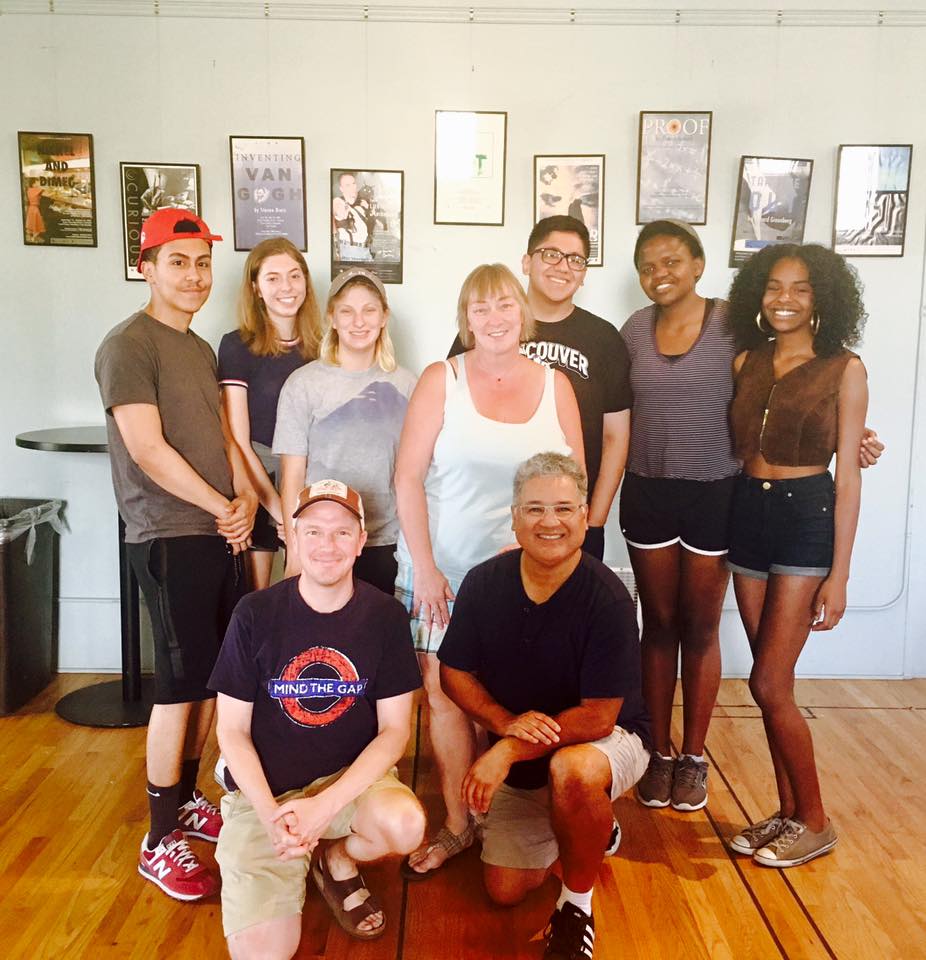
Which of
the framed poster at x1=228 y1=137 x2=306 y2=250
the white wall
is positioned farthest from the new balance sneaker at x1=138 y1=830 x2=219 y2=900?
the framed poster at x1=228 y1=137 x2=306 y2=250

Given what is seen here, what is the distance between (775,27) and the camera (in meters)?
3.28

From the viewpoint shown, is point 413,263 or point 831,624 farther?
point 413,263

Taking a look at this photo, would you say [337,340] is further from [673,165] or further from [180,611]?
[673,165]

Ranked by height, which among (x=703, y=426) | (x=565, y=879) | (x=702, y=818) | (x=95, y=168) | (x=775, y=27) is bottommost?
(x=702, y=818)

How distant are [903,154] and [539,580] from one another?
96.7 inches

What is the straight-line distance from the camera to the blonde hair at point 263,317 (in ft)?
8.46

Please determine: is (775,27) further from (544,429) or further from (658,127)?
(544,429)

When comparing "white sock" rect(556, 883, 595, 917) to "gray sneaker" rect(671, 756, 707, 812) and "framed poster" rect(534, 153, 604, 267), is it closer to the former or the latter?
"gray sneaker" rect(671, 756, 707, 812)

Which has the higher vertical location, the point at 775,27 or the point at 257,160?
the point at 775,27

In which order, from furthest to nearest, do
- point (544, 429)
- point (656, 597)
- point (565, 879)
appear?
point (656, 597), point (544, 429), point (565, 879)

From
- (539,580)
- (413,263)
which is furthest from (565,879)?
(413,263)

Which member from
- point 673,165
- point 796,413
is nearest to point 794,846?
point 796,413

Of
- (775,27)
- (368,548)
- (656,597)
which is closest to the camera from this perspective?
(368,548)

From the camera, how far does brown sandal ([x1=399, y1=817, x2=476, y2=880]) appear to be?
2.22 m
